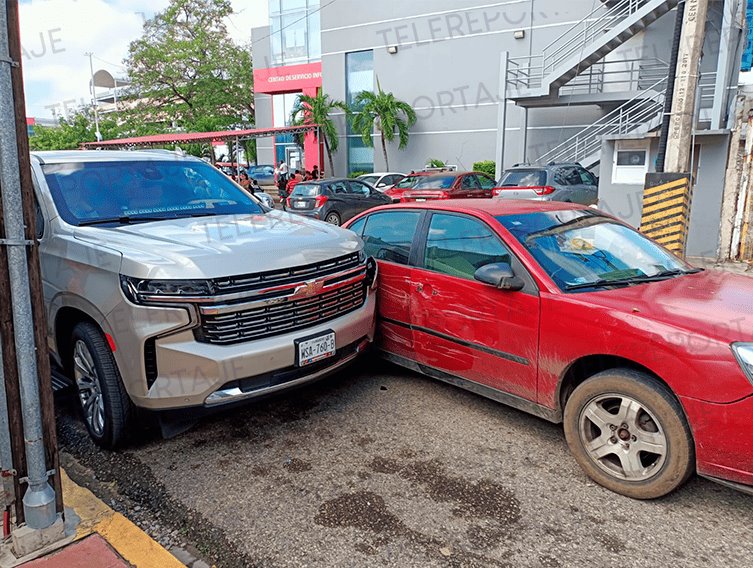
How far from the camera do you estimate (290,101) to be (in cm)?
3188

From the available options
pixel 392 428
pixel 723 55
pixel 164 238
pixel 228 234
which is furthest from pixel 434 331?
pixel 723 55

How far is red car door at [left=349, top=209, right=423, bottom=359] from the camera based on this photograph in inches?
177

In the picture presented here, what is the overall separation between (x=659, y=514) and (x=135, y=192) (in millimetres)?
4102

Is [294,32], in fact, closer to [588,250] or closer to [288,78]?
[288,78]

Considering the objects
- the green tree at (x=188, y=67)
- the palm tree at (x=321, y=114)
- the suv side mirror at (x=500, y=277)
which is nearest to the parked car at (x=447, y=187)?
the suv side mirror at (x=500, y=277)

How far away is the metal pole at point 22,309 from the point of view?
2281 mm

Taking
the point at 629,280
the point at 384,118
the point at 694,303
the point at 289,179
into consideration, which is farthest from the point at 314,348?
the point at 289,179

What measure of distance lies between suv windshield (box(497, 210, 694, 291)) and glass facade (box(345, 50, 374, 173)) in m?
23.0

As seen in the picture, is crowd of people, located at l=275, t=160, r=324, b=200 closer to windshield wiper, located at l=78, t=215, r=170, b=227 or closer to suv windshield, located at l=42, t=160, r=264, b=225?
suv windshield, located at l=42, t=160, r=264, b=225

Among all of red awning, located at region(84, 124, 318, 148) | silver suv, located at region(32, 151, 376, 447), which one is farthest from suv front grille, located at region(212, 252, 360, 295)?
red awning, located at region(84, 124, 318, 148)

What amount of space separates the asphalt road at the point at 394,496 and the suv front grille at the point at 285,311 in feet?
2.63

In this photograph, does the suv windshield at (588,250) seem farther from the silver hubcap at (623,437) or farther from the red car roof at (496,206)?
the silver hubcap at (623,437)

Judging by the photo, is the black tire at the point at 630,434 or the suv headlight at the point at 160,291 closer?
the black tire at the point at 630,434

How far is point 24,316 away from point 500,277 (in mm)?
2600
